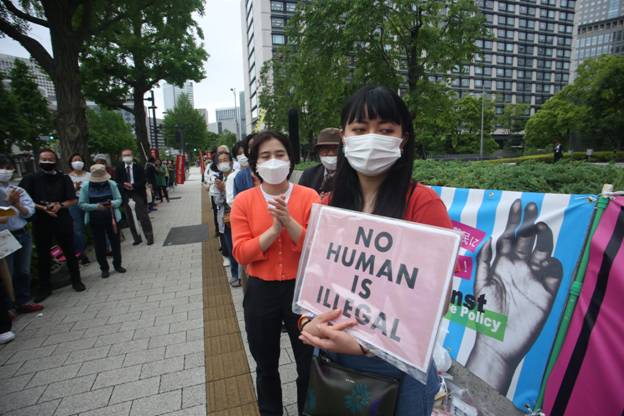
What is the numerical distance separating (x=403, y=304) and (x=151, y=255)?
7.01 m

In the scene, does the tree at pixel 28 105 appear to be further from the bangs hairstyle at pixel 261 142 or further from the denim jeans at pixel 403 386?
the denim jeans at pixel 403 386

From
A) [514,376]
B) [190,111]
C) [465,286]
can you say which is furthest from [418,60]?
[190,111]

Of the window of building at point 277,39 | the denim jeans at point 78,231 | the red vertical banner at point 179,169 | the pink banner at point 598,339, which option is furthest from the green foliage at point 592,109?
the window of building at point 277,39

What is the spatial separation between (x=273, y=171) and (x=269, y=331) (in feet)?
3.33

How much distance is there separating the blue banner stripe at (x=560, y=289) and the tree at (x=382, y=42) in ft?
27.1

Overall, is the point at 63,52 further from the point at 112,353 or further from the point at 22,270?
the point at 112,353

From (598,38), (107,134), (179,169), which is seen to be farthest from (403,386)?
(598,38)

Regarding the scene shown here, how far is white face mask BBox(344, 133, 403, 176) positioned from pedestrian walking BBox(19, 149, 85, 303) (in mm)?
4991

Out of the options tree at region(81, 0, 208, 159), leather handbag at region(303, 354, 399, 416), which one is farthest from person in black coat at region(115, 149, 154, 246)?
tree at region(81, 0, 208, 159)

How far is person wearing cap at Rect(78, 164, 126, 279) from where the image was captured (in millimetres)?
5254

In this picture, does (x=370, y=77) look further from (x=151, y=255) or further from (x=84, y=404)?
(x=84, y=404)

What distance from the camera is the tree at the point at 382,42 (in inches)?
358

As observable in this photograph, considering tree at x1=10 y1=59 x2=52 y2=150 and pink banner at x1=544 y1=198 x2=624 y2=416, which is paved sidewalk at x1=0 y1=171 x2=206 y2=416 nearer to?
pink banner at x1=544 y1=198 x2=624 y2=416

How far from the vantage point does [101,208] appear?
17.2 ft
